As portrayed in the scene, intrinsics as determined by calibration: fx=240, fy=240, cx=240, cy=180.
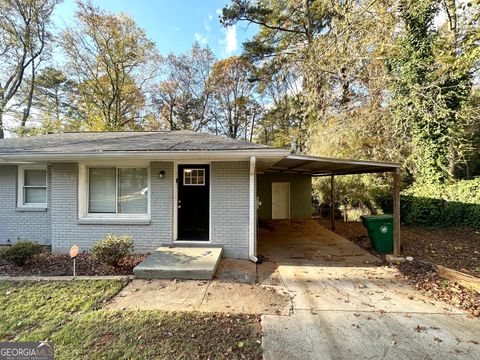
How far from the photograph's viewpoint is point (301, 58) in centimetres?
1393

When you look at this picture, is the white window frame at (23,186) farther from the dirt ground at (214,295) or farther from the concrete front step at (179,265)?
the dirt ground at (214,295)

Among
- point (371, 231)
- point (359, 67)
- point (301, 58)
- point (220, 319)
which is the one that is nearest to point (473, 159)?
point (359, 67)

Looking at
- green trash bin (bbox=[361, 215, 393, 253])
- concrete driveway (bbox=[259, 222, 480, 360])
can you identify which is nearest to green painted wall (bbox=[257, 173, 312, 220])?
green trash bin (bbox=[361, 215, 393, 253])

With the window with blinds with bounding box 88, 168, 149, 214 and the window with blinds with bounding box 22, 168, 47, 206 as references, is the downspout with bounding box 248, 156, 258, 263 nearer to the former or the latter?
the window with blinds with bounding box 88, 168, 149, 214

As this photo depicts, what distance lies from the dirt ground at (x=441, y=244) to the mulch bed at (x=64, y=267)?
22.6 feet

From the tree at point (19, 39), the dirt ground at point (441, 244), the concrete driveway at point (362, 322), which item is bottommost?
the concrete driveway at point (362, 322)

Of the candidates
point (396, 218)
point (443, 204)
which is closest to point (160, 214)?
point (396, 218)

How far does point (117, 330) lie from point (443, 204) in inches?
464

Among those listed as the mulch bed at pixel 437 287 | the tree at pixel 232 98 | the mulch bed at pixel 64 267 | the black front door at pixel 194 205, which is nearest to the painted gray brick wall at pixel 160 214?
the black front door at pixel 194 205

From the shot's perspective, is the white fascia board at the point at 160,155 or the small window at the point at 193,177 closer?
the white fascia board at the point at 160,155

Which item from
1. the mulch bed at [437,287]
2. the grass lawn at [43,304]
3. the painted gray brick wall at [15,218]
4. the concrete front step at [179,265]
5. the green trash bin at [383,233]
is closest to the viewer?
the grass lawn at [43,304]

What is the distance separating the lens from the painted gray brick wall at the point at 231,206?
5793mm

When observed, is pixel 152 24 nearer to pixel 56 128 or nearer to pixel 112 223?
pixel 56 128

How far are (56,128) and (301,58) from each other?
18662 mm
